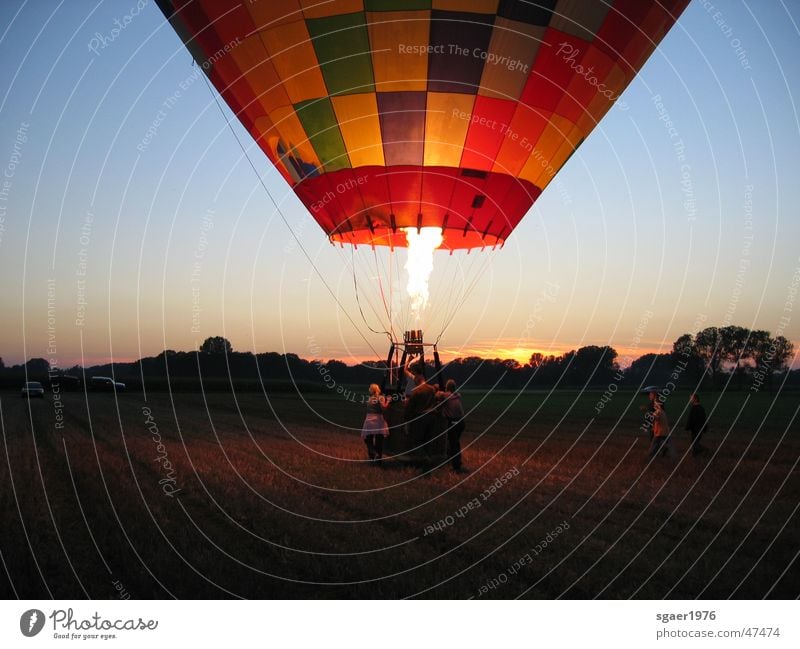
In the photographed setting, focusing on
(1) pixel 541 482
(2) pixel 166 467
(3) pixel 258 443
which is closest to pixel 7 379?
(3) pixel 258 443

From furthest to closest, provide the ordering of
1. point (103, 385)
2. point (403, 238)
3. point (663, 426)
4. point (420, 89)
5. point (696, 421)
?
point (103, 385), point (403, 238), point (696, 421), point (663, 426), point (420, 89)

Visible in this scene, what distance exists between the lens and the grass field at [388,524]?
5.18 m

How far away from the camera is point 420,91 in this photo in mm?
9961

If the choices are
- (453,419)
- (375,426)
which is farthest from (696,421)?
(375,426)

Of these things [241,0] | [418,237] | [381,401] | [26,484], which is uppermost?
[241,0]

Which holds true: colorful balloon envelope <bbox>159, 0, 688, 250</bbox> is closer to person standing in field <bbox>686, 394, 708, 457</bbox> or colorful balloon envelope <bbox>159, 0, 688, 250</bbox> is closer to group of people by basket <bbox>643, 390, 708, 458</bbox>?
group of people by basket <bbox>643, 390, 708, 458</bbox>

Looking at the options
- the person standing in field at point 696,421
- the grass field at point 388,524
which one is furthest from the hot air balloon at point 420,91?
the person standing in field at point 696,421

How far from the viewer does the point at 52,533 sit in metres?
6.21

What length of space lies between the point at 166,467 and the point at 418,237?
462 centimetres

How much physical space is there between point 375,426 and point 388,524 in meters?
3.24

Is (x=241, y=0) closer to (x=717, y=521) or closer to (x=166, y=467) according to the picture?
(x=166, y=467)

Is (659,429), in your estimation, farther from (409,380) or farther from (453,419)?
(409,380)

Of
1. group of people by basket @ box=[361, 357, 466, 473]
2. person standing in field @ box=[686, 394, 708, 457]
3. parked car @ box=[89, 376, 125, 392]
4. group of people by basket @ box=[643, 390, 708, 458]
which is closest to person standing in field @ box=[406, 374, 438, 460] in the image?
group of people by basket @ box=[361, 357, 466, 473]

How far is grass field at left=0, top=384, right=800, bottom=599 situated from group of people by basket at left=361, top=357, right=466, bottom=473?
0.37 meters
